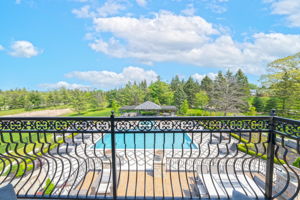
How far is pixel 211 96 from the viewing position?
18.3 metres

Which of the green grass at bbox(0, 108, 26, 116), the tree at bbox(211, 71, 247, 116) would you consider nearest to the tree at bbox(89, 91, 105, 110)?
the green grass at bbox(0, 108, 26, 116)

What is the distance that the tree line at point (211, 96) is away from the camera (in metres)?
11.6

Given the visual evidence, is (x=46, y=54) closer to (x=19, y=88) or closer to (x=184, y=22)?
(x=184, y=22)

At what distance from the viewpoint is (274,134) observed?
142cm

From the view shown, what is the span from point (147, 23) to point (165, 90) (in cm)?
1756

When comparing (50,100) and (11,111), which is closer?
(11,111)

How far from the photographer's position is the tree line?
11.6 m

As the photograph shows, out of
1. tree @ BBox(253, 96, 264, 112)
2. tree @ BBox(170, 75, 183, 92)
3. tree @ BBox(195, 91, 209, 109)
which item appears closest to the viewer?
tree @ BBox(253, 96, 264, 112)

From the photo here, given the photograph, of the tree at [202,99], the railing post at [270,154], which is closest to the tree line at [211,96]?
the tree at [202,99]

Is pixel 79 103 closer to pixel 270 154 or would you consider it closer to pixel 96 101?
pixel 96 101

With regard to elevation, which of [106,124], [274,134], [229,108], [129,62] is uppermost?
[129,62]

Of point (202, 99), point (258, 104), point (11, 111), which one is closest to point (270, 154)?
point (258, 104)

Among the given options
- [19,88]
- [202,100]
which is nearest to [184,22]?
[202,100]

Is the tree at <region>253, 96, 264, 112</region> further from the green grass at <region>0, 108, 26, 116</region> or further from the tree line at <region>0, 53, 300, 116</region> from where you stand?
the green grass at <region>0, 108, 26, 116</region>
